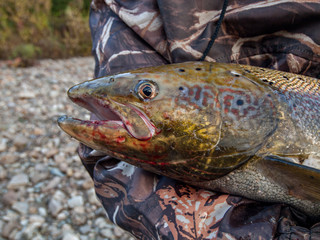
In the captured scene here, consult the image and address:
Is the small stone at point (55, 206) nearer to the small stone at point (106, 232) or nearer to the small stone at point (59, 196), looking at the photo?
the small stone at point (59, 196)

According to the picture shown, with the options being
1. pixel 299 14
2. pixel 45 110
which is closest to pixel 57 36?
pixel 45 110

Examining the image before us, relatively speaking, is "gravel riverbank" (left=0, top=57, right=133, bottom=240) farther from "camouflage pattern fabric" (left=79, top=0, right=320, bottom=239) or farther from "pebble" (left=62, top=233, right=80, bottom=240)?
"camouflage pattern fabric" (left=79, top=0, right=320, bottom=239)

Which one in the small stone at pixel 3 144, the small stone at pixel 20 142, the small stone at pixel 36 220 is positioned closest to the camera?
the small stone at pixel 36 220

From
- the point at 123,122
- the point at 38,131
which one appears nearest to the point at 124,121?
the point at 123,122

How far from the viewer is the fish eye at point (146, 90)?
1.44 metres

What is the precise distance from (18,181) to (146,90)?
3.35m

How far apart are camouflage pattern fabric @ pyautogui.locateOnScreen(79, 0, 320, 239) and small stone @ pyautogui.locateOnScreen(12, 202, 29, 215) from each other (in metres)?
1.97

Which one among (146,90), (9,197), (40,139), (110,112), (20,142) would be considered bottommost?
(40,139)

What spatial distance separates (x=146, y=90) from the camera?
1444mm

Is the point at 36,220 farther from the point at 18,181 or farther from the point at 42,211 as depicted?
the point at 18,181

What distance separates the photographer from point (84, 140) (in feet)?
4.74

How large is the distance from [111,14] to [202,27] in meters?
0.69

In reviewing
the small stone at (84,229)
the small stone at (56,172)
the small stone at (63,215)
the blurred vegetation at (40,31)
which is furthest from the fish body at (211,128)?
the blurred vegetation at (40,31)

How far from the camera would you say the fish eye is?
1.44m
